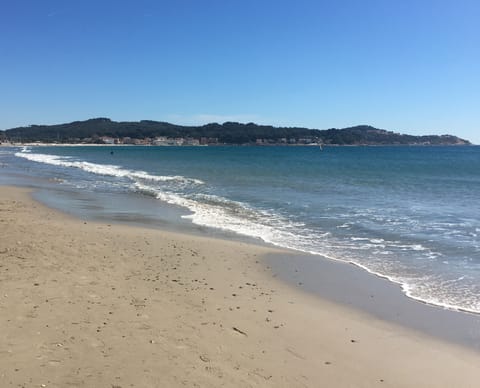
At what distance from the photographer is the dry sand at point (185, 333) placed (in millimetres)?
5070

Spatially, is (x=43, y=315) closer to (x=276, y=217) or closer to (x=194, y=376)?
(x=194, y=376)

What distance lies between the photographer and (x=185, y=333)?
617 centimetres

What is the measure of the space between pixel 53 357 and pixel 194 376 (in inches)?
61.9

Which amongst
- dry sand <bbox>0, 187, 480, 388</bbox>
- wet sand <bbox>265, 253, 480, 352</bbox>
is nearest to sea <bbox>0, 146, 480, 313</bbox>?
wet sand <bbox>265, 253, 480, 352</bbox>

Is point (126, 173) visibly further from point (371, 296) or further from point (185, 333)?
point (185, 333)

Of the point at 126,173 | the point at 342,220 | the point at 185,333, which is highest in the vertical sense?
the point at 185,333

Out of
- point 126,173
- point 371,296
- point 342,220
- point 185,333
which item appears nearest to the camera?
point 185,333

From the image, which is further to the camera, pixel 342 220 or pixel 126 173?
pixel 126 173

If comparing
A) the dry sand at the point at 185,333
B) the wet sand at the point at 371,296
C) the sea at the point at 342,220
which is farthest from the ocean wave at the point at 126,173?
the dry sand at the point at 185,333

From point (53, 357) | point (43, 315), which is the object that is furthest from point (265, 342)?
point (43, 315)

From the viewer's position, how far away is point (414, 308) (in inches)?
314

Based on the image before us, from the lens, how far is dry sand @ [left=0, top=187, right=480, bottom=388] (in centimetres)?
507

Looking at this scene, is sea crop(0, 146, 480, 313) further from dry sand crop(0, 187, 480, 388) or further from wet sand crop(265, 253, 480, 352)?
dry sand crop(0, 187, 480, 388)

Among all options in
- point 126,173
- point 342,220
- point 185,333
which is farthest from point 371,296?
point 126,173
